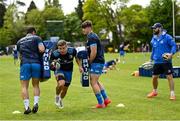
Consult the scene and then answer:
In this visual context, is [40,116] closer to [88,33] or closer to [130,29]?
[88,33]

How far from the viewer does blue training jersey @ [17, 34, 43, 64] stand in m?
11.3

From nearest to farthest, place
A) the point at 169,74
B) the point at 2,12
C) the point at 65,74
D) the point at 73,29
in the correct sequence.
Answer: the point at 65,74 → the point at 169,74 → the point at 73,29 → the point at 2,12

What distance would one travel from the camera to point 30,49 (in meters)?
11.3

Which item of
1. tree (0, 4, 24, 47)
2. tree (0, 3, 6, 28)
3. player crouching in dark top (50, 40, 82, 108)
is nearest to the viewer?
player crouching in dark top (50, 40, 82, 108)

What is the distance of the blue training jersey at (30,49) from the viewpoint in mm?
11328

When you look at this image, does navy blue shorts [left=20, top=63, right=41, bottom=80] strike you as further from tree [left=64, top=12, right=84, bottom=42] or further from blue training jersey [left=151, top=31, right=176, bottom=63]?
tree [left=64, top=12, right=84, bottom=42]

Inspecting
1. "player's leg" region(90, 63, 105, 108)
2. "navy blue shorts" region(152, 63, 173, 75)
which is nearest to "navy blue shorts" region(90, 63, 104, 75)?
"player's leg" region(90, 63, 105, 108)

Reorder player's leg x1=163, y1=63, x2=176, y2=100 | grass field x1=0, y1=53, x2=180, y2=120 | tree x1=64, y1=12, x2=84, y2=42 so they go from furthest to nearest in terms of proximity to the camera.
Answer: tree x1=64, y1=12, x2=84, y2=42
player's leg x1=163, y1=63, x2=176, y2=100
grass field x1=0, y1=53, x2=180, y2=120

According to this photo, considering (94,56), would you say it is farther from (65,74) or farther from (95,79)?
(65,74)

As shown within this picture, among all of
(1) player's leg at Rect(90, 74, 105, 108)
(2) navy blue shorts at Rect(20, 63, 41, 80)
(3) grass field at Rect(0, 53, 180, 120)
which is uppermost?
(2) navy blue shorts at Rect(20, 63, 41, 80)

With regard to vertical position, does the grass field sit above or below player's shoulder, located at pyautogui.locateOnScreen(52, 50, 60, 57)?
below

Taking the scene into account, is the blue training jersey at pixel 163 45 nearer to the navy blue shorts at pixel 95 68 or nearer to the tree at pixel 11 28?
the navy blue shorts at pixel 95 68

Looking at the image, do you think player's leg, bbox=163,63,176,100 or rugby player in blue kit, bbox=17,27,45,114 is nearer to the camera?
rugby player in blue kit, bbox=17,27,45,114

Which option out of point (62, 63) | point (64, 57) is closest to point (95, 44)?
point (64, 57)
